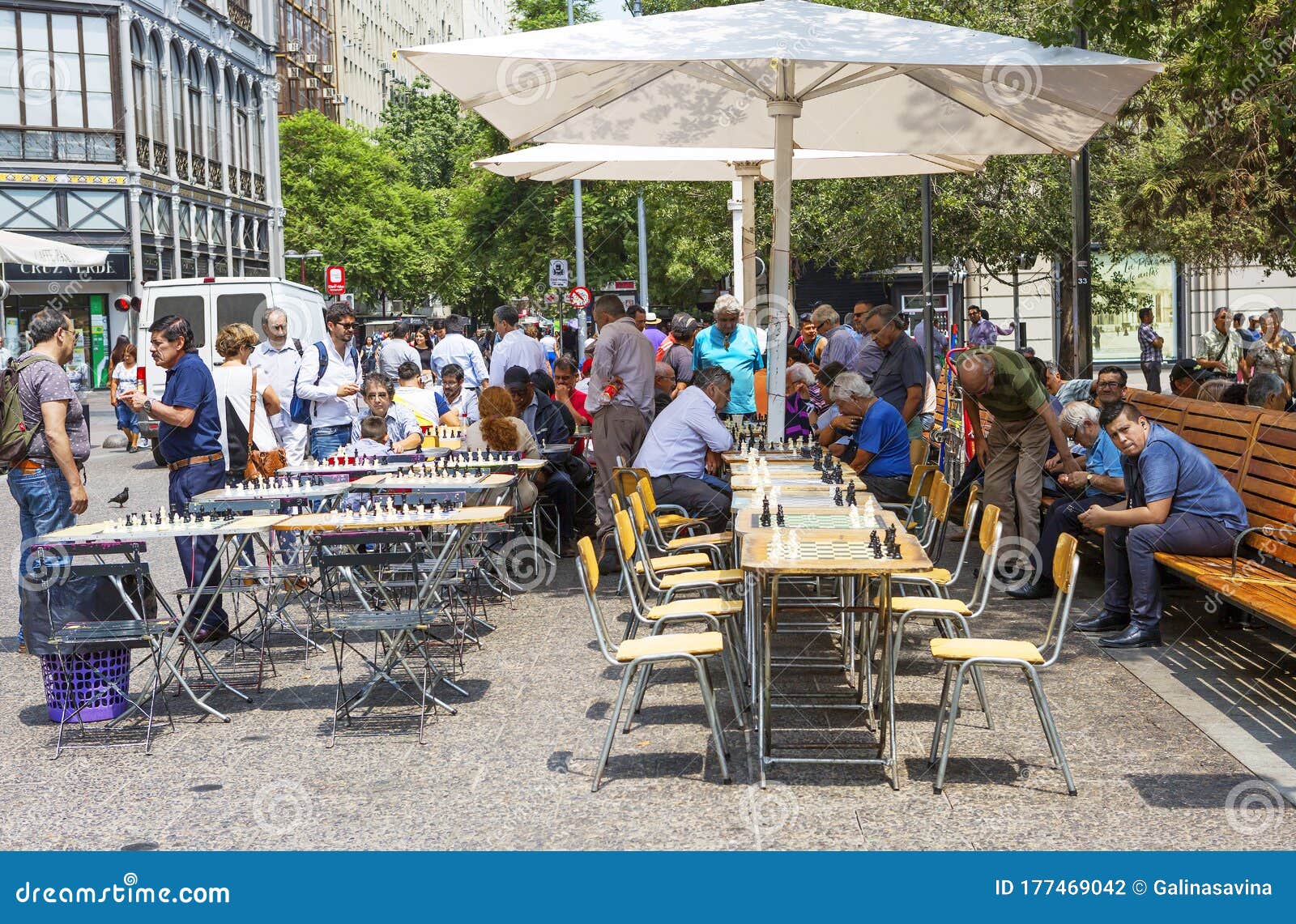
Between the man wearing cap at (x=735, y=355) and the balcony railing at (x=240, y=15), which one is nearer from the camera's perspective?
the man wearing cap at (x=735, y=355)

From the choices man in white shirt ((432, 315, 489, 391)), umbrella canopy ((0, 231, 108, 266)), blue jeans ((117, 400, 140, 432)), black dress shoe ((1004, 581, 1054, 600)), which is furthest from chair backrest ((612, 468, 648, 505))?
blue jeans ((117, 400, 140, 432))

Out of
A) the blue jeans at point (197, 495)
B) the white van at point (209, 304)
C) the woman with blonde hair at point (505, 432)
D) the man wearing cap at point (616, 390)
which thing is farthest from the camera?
the white van at point (209, 304)

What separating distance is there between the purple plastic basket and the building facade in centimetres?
3091

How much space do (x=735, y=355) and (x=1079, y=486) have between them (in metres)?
4.59

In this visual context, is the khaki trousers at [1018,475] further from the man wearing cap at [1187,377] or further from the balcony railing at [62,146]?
the balcony railing at [62,146]

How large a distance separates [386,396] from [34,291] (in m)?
30.6

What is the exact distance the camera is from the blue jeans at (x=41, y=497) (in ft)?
28.8

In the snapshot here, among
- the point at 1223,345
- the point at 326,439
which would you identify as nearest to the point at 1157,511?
the point at 326,439

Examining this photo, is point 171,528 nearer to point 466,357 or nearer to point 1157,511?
point 1157,511

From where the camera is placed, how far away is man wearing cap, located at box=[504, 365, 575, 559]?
1170cm

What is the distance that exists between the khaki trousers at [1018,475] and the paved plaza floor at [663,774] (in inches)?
72.7

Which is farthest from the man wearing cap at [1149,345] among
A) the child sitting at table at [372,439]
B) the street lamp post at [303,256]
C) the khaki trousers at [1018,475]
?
the street lamp post at [303,256]

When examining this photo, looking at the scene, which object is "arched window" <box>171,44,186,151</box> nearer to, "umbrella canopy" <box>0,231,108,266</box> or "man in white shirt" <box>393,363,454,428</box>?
"umbrella canopy" <box>0,231,108,266</box>

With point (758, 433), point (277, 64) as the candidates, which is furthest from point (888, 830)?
point (277, 64)
